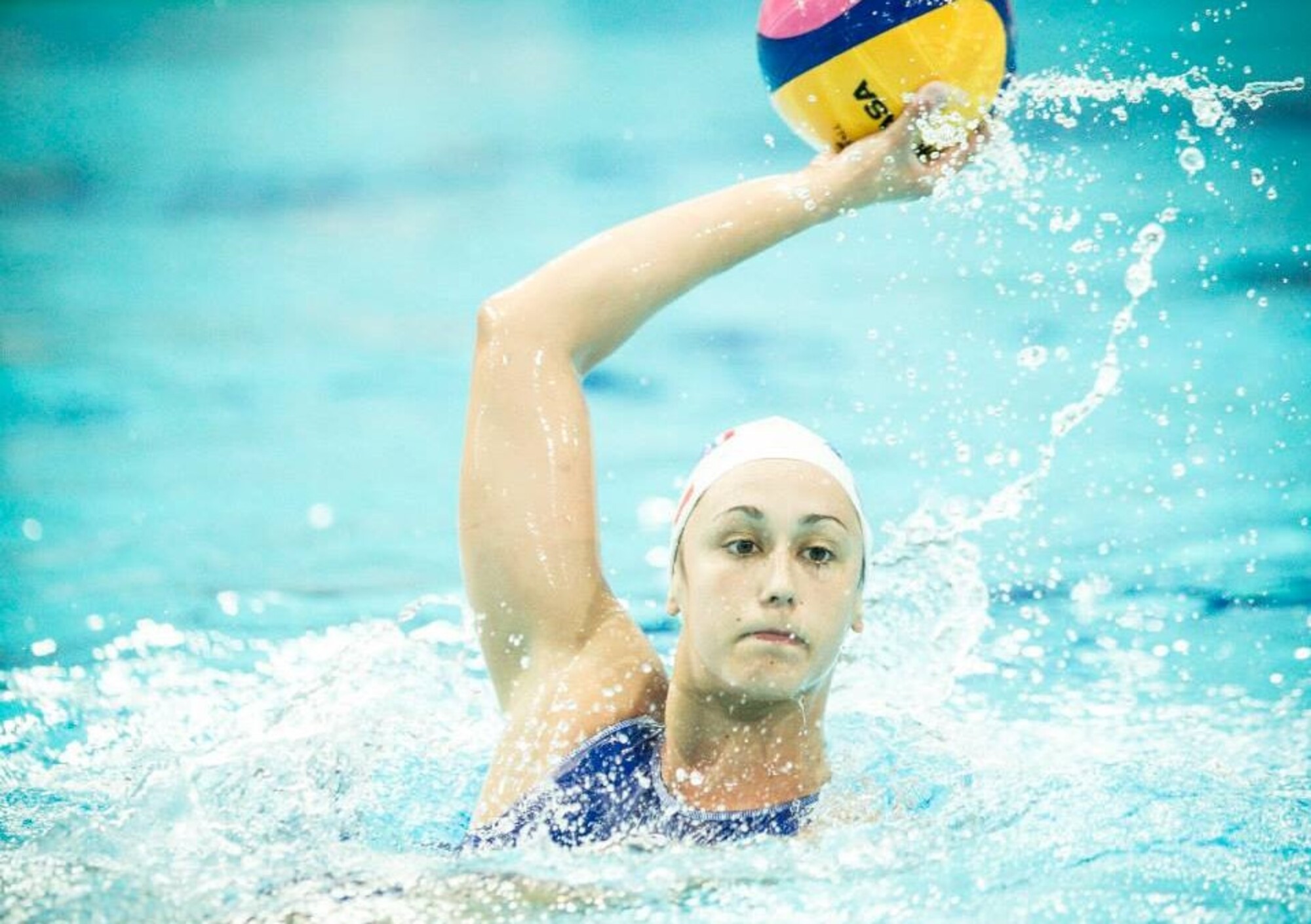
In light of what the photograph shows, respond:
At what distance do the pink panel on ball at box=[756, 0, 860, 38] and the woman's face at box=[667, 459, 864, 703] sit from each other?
684 millimetres

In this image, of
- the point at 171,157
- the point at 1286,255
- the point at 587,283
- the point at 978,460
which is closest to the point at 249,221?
the point at 171,157

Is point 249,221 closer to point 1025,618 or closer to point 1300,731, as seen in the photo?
point 1025,618

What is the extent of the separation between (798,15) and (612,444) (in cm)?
236

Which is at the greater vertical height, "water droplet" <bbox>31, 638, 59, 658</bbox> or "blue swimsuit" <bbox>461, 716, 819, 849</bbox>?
"water droplet" <bbox>31, 638, 59, 658</bbox>

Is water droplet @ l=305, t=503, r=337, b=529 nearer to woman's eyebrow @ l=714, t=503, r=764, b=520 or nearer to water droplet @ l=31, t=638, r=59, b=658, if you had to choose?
water droplet @ l=31, t=638, r=59, b=658

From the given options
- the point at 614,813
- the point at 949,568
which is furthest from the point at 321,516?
the point at 614,813

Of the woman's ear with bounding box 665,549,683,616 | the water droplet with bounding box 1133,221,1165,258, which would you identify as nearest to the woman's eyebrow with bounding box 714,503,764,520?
the woman's ear with bounding box 665,549,683,616

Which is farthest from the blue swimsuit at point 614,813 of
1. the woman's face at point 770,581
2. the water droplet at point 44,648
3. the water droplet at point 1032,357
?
the water droplet at point 1032,357

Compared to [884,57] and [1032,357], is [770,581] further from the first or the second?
[1032,357]

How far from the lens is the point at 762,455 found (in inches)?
92.5

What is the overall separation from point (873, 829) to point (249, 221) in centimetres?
481

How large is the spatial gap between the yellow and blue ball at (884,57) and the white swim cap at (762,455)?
17.6 inches

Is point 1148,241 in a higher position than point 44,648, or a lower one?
higher

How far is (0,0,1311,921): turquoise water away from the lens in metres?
2.40
